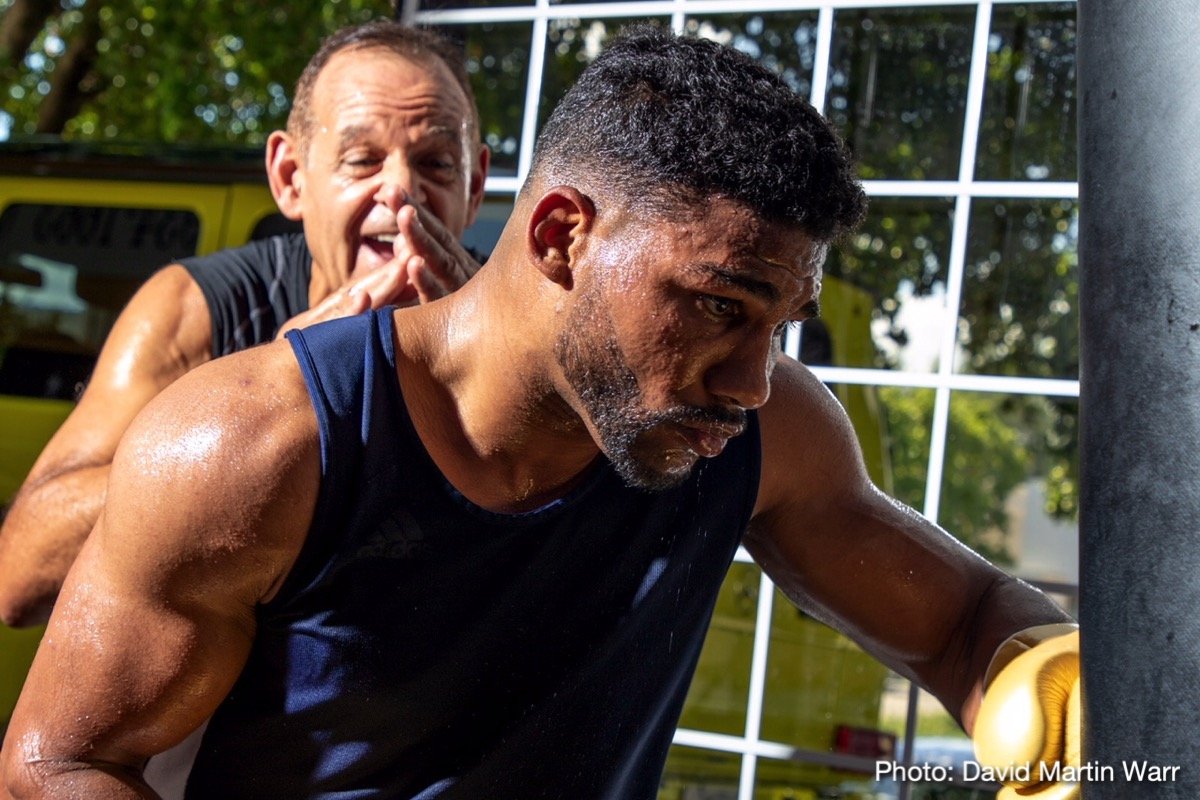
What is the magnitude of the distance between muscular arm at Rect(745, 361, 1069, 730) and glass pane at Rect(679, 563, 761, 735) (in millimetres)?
2009

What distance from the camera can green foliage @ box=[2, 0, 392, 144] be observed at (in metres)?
8.16

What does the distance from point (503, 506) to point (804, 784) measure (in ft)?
9.24

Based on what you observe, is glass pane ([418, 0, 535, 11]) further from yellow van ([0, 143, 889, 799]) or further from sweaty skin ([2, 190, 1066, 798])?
sweaty skin ([2, 190, 1066, 798])

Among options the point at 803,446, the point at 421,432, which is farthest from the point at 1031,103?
the point at 421,432

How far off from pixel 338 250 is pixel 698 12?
96 cm

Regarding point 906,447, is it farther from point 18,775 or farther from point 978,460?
point 18,775

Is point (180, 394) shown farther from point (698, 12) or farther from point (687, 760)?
point (687, 760)

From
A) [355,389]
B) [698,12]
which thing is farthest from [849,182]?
[698,12]

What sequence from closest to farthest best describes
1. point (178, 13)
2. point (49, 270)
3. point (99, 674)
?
point (99, 674), point (49, 270), point (178, 13)

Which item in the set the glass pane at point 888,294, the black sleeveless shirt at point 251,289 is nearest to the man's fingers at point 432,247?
the black sleeveless shirt at point 251,289

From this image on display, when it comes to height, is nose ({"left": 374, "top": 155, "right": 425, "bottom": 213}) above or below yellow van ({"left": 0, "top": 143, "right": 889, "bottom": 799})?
above

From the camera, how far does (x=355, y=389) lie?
1.76 m

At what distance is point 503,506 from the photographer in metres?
1.88

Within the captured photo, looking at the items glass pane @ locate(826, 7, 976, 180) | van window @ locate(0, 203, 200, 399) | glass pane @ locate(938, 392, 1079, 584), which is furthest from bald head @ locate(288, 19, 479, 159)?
glass pane @ locate(938, 392, 1079, 584)
